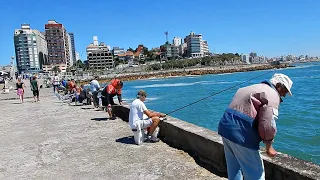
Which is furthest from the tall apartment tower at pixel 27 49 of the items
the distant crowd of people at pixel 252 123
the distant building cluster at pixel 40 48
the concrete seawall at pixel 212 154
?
the distant crowd of people at pixel 252 123

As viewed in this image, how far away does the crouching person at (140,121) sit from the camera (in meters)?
6.59

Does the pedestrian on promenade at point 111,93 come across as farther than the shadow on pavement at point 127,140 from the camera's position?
Yes

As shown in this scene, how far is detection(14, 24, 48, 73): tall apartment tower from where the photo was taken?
165375 millimetres

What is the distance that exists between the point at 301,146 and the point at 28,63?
177 meters

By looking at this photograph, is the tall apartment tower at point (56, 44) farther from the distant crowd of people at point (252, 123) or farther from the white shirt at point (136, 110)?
the distant crowd of people at point (252, 123)

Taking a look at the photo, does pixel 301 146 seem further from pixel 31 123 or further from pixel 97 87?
pixel 31 123

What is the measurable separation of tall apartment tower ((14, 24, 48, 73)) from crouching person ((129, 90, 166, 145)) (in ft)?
567

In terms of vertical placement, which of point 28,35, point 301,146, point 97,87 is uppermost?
point 28,35

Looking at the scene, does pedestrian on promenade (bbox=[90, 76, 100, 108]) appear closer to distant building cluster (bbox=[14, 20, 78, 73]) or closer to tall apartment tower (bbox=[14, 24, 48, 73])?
distant building cluster (bbox=[14, 20, 78, 73])

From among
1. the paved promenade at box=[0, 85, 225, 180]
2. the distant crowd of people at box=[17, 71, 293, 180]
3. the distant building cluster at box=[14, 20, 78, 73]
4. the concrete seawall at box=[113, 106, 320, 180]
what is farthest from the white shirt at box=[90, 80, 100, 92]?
the distant building cluster at box=[14, 20, 78, 73]

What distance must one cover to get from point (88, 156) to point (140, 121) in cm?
129

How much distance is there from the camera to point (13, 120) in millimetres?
11406

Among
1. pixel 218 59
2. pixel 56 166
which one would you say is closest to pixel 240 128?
pixel 56 166

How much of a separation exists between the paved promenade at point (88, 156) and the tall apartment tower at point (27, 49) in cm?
17068
